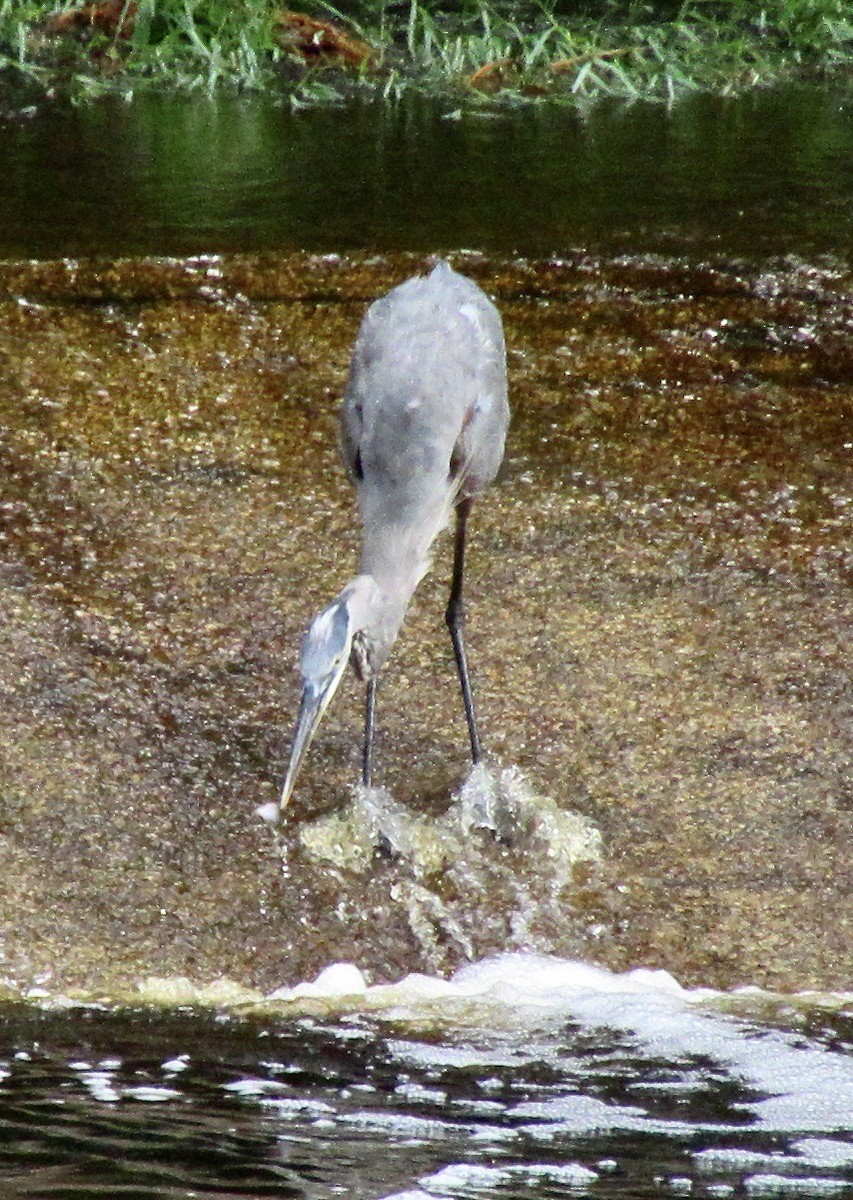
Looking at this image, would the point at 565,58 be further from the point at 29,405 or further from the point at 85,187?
the point at 29,405

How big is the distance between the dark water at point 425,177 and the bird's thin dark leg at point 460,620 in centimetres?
207

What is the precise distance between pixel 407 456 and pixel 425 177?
3.98 meters

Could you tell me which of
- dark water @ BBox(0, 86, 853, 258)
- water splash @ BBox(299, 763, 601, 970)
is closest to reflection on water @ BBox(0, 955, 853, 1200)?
water splash @ BBox(299, 763, 601, 970)

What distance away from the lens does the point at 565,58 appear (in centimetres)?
1050

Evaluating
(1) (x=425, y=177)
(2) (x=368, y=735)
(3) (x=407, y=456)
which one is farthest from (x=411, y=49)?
(2) (x=368, y=735)


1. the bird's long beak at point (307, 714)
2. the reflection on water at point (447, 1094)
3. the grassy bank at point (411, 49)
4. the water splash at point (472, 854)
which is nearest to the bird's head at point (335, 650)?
the bird's long beak at point (307, 714)

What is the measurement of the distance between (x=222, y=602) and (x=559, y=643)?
84 cm

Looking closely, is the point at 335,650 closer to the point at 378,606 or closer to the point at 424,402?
the point at 378,606

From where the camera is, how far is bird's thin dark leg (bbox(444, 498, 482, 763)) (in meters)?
Answer: 4.00

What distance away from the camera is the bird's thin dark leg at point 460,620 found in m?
4.00

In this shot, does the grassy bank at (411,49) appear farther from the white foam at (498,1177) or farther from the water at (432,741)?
the white foam at (498,1177)

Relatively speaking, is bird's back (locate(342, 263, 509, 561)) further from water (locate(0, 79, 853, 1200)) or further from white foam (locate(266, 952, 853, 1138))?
white foam (locate(266, 952, 853, 1138))

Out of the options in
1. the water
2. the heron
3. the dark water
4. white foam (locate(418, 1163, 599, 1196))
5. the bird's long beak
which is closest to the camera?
white foam (locate(418, 1163, 599, 1196))

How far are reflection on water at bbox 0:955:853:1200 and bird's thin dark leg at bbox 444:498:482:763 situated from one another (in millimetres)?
605
